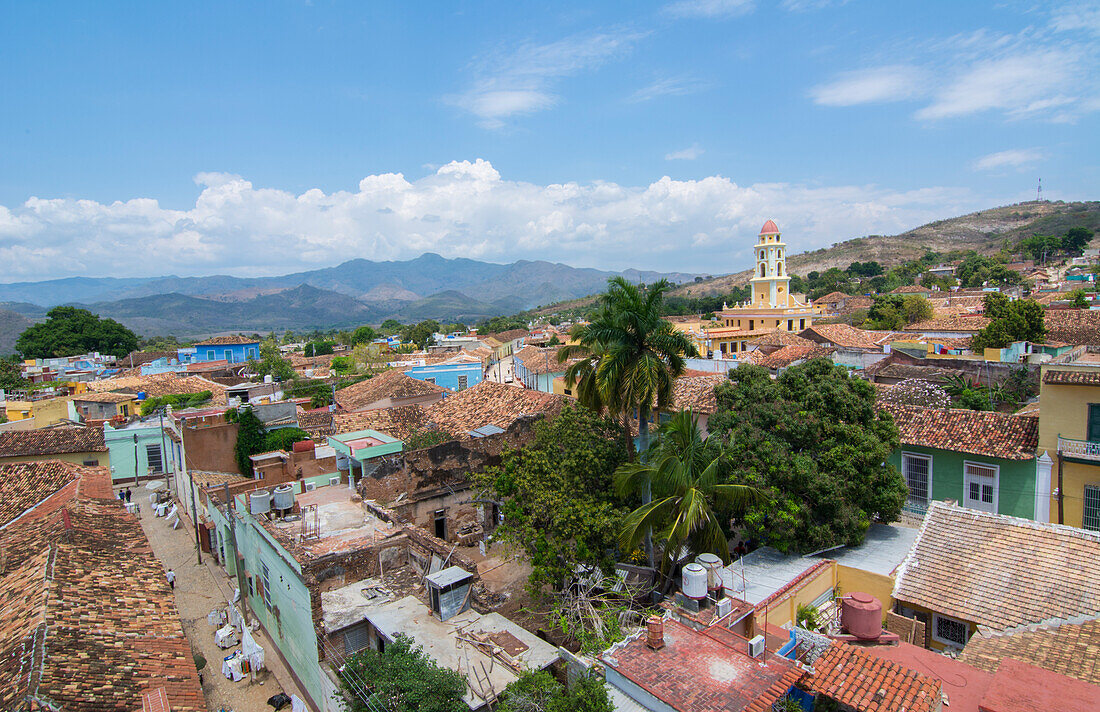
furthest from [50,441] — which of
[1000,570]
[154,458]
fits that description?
[1000,570]

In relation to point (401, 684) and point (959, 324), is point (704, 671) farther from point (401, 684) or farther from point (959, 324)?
point (959, 324)

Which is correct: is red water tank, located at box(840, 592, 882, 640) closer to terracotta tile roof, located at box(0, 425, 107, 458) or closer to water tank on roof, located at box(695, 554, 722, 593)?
water tank on roof, located at box(695, 554, 722, 593)

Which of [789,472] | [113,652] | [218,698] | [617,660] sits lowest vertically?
[218,698]

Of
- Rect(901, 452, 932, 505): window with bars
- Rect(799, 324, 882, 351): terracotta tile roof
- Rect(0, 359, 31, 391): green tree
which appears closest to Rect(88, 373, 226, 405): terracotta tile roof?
Rect(0, 359, 31, 391): green tree

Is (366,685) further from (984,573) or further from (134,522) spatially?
(134,522)

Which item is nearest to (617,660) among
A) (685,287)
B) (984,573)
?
(984,573)

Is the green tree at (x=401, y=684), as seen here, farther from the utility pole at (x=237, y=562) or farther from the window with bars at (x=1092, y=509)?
the window with bars at (x=1092, y=509)
